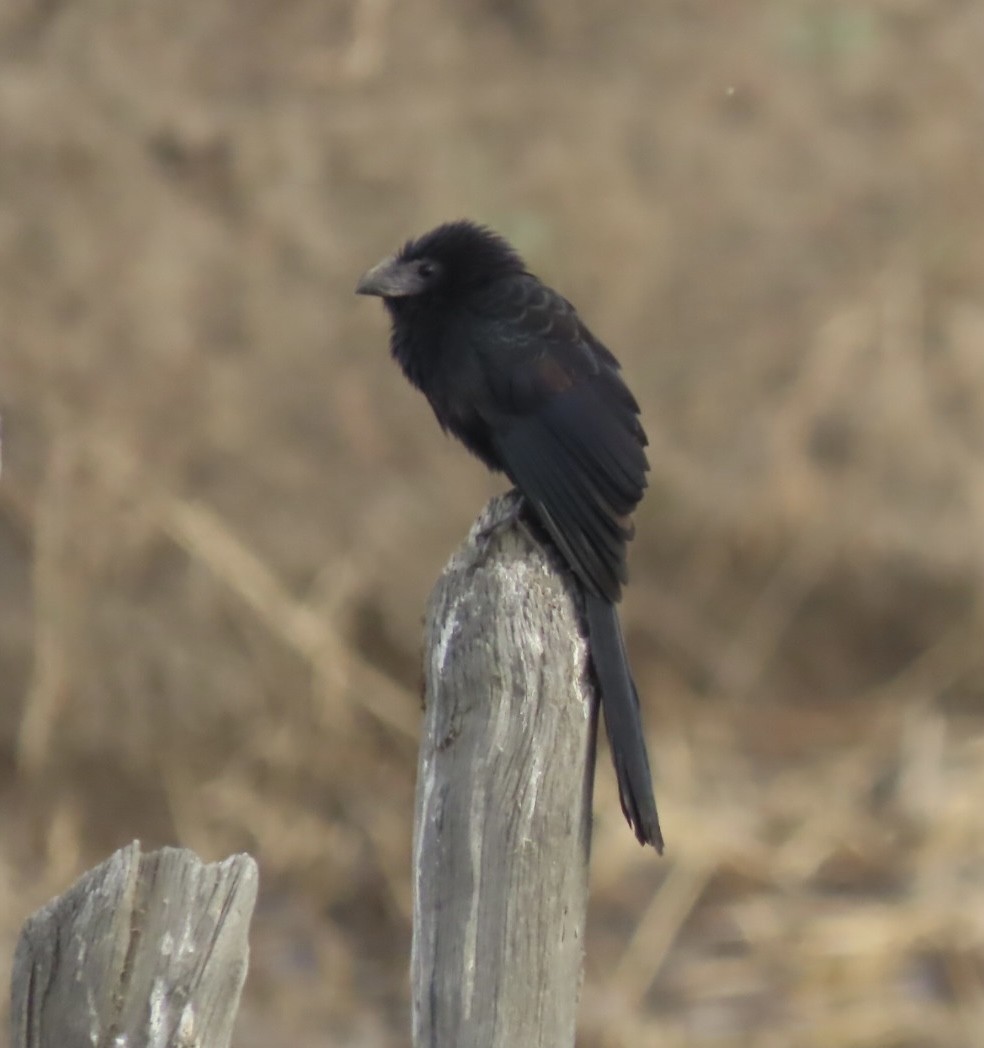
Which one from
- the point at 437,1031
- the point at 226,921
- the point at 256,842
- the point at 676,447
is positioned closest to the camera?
the point at 226,921

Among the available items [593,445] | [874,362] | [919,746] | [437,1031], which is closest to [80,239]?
[874,362]

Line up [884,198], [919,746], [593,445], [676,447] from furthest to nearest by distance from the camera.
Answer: [884,198], [676,447], [919,746], [593,445]

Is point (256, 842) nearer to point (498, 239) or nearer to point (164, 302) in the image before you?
point (164, 302)

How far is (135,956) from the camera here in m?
2.16

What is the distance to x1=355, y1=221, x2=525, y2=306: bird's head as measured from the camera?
4320 millimetres

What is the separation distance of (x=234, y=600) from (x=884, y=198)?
398 centimetres

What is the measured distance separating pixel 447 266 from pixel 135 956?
8.14 feet

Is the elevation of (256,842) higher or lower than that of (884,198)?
lower

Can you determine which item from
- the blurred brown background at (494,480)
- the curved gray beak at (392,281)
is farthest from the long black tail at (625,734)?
the blurred brown background at (494,480)

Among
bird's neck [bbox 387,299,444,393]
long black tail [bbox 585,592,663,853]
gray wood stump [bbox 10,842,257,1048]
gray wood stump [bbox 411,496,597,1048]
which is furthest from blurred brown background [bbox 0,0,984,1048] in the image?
gray wood stump [bbox 10,842,257,1048]

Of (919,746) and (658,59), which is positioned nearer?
(919,746)

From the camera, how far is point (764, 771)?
26.9ft

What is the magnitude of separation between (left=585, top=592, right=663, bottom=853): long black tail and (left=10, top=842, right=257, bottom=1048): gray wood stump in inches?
28.4

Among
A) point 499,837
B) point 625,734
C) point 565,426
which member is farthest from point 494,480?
point 499,837
